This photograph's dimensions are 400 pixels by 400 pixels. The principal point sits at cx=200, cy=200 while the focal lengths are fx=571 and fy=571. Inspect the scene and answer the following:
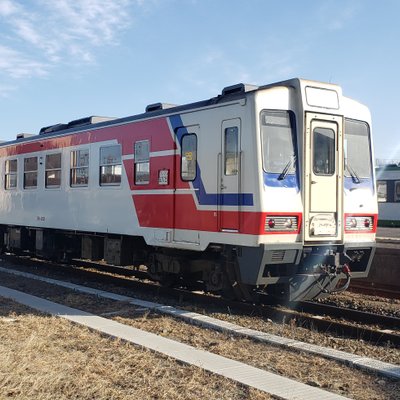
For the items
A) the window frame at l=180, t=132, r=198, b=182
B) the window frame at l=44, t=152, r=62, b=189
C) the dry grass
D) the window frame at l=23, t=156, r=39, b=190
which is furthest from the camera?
the window frame at l=23, t=156, r=39, b=190

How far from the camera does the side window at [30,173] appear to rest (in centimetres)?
1460

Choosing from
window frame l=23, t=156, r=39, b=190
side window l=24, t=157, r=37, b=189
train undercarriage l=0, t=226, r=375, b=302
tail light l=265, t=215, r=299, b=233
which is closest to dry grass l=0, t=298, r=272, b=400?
train undercarriage l=0, t=226, r=375, b=302

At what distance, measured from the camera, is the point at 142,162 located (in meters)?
10.7

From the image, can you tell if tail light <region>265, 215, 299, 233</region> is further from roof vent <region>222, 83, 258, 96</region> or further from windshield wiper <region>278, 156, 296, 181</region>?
roof vent <region>222, 83, 258, 96</region>

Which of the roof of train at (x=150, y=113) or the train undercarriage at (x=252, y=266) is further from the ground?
the roof of train at (x=150, y=113)

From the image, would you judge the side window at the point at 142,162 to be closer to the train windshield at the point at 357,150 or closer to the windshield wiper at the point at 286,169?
the windshield wiper at the point at 286,169

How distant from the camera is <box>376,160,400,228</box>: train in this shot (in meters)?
28.4

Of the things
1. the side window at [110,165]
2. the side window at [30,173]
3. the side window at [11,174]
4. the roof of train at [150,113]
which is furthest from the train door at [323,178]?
the side window at [11,174]

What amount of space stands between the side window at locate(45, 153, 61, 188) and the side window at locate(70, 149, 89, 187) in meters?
0.68

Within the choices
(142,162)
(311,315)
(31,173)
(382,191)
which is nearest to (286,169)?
(311,315)

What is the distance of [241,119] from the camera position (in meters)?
8.50

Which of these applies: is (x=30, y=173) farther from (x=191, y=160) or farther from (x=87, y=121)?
(x=191, y=160)

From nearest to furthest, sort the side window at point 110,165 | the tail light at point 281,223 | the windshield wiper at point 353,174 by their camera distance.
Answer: the tail light at point 281,223 → the windshield wiper at point 353,174 → the side window at point 110,165

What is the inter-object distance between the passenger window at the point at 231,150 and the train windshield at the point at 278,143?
46 centimetres
